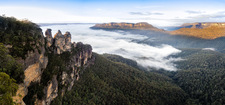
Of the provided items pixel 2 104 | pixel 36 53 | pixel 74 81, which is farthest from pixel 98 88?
pixel 2 104

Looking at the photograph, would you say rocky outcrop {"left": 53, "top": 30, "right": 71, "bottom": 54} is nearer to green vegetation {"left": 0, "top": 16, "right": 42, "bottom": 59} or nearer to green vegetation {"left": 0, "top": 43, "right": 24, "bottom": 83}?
green vegetation {"left": 0, "top": 16, "right": 42, "bottom": 59}

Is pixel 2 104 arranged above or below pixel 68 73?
above

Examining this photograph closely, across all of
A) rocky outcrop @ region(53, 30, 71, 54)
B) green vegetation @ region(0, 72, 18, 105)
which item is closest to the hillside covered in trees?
green vegetation @ region(0, 72, 18, 105)

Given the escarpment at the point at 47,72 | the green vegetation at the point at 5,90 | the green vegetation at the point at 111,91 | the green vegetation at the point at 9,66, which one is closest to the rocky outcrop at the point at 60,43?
the escarpment at the point at 47,72

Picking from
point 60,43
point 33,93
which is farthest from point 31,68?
point 60,43

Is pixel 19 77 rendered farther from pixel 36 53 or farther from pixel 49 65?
pixel 49 65

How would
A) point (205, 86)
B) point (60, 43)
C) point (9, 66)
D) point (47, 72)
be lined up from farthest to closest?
point (205, 86)
point (60, 43)
point (47, 72)
point (9, 66)

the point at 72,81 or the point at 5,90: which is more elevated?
the point at 5,90

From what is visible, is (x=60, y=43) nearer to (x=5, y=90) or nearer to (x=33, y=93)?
(x=33, y=93)
